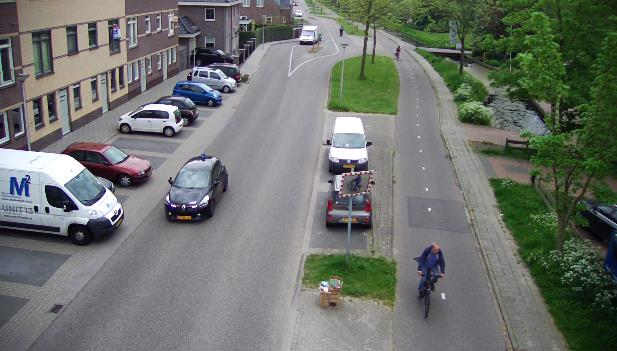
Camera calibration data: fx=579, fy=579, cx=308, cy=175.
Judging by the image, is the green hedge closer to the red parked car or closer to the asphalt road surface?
the asphalt road surface

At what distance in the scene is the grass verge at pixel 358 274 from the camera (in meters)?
15.2

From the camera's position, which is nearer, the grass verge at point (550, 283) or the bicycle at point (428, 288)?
the grass verge at point (550, 283)

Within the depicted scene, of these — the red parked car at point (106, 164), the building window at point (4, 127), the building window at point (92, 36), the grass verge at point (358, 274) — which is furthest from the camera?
the building window at point (92, 36)

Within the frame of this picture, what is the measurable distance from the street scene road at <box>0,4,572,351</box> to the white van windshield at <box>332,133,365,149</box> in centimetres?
119

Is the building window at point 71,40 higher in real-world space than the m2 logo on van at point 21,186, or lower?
higher

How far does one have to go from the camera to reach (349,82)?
46125mm

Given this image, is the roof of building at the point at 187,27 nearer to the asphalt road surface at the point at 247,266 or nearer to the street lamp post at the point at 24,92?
the asphalt road surface at the point at 247,266

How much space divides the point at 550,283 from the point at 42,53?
22.7 m

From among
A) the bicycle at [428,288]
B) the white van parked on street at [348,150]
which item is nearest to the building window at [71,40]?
the white van parked on street at [348,150]

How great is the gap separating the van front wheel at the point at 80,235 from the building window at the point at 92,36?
16821 mm

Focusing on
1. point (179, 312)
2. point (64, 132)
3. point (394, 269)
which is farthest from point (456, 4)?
point (179, 312)

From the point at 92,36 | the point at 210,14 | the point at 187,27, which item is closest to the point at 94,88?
the point at 92,36

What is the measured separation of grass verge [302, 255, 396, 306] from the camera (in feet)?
49.9

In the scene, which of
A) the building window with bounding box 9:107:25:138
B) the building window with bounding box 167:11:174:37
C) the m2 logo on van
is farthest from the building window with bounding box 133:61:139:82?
the m2 logo on van
